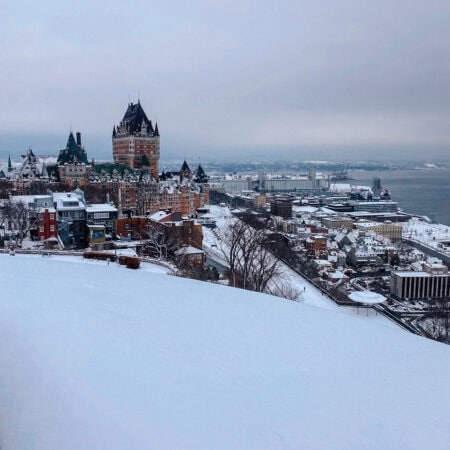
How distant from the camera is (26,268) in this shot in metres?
4.98

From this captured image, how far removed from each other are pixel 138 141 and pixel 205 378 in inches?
1134

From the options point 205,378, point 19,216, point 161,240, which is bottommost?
point 161,240

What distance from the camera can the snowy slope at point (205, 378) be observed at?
2.02 metres

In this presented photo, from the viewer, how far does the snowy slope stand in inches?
79.4

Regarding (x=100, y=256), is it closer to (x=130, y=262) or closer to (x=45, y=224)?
(x=130, y=262)

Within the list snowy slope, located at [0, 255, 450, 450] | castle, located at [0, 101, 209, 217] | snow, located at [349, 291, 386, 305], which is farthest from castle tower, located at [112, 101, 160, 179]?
snowy slope, located at [0, 255, 450, 450]

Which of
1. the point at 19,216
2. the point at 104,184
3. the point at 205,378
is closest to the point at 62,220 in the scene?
the point at 19,216

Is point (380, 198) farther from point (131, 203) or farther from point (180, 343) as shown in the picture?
point (180, 343)

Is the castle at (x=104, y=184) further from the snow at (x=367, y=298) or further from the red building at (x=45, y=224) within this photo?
the snow at (x=367, y=298)

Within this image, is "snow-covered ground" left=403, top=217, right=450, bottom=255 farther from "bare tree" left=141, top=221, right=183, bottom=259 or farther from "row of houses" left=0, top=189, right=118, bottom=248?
"row of houses" left=0, top=189, right=118, bottom=248

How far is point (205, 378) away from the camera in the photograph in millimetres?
2473

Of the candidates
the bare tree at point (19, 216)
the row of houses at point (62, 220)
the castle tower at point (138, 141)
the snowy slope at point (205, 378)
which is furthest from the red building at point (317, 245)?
the snowy slope at point (205, 378)

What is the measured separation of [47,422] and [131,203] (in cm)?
2249

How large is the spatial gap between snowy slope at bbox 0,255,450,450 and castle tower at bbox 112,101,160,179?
26.7m
